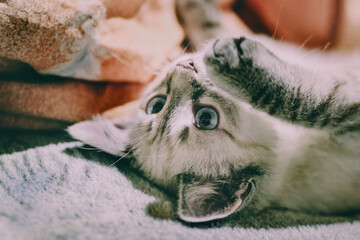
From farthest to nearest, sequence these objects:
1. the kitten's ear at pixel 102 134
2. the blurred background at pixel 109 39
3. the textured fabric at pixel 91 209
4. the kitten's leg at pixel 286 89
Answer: the kitten's ear at pixel 102 134
the blurred background at pixel 109 39
the kitten's leg at pixel 286 89
the textured fabric at pixel 91 209

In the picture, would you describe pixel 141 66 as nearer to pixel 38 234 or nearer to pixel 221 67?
pixel 221 67

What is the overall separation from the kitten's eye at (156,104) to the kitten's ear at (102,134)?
0.14m

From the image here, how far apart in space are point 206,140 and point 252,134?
0.14 m

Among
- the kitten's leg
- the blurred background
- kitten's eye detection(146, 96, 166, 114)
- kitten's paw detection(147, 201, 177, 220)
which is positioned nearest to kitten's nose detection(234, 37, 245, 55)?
the kitten's leg

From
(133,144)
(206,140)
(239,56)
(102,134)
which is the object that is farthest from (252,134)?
(102,134)

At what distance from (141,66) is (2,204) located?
74cm

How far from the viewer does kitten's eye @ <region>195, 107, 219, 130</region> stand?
2.92ft

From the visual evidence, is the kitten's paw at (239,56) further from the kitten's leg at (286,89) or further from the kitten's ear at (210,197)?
the kitten's ear at (210,197)

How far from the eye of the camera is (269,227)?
31.1 inches

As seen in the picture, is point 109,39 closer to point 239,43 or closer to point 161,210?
point 239,43

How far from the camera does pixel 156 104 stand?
106 centimetres

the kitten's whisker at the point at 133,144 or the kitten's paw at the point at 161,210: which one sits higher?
the kitten's paw at the point at 161,210

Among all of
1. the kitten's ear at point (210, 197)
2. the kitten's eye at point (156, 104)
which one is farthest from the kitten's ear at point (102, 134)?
the kitten's ear at point (210, 197)

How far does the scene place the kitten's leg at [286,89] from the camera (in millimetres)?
760
